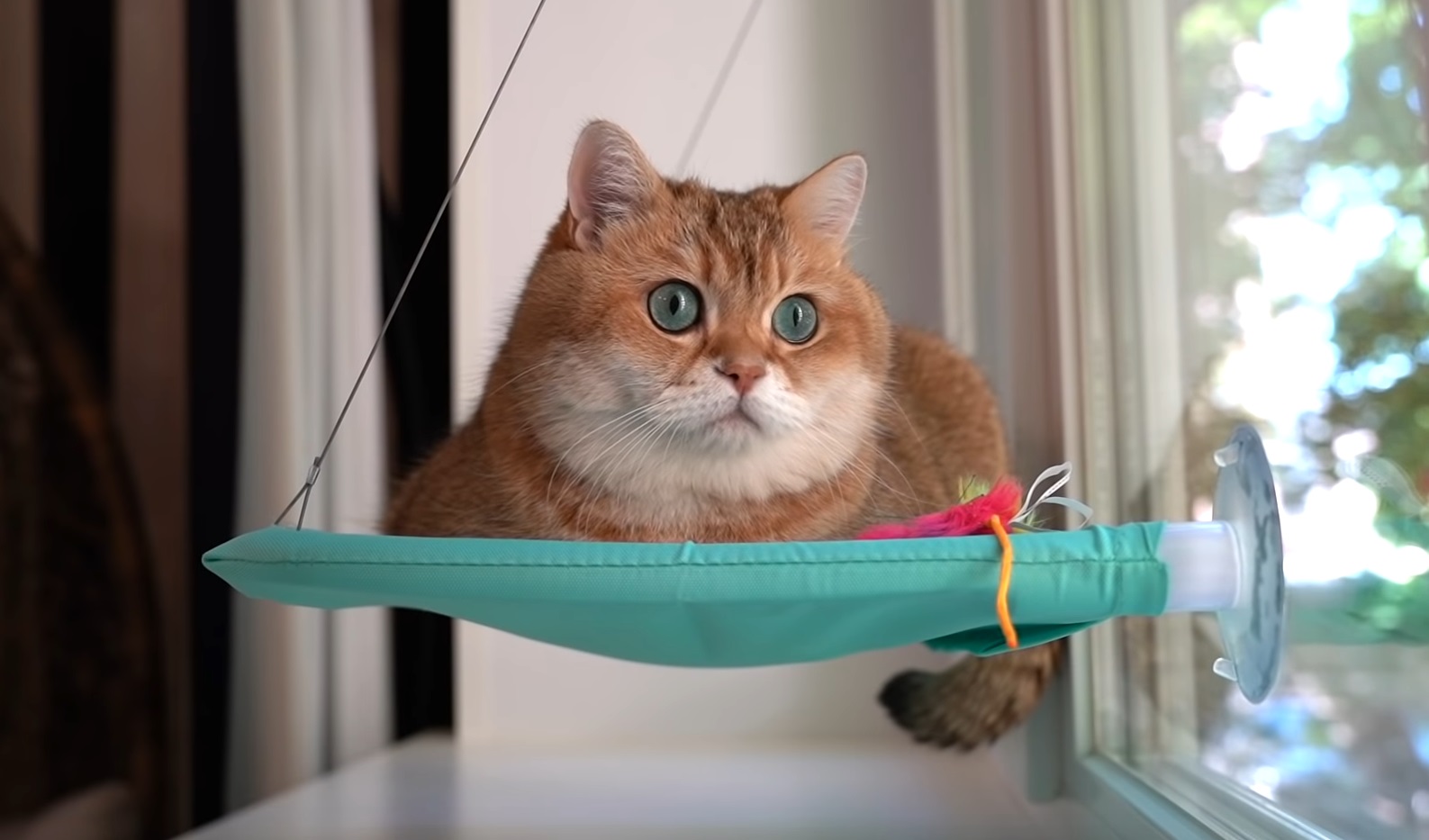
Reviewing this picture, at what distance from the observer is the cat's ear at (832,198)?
42.2 inches

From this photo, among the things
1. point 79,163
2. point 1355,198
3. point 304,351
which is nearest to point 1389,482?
point 1355,198

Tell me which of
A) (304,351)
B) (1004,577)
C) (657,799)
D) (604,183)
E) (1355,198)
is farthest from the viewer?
(304,351)

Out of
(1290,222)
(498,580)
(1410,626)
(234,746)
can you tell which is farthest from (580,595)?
(234,746)

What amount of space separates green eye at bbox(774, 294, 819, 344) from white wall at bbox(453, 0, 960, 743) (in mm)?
214

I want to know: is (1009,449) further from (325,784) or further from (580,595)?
(325,784)

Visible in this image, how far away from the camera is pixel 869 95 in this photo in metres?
1.70

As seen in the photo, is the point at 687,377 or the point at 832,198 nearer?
the point at 687,377

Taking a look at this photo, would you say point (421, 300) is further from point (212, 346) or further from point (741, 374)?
point (741, 374)

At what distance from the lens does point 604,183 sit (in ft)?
3.46

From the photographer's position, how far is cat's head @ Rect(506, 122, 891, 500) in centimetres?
97

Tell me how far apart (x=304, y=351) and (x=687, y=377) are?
1.08 metres

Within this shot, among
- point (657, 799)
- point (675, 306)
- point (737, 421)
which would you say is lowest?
point (657, 799)

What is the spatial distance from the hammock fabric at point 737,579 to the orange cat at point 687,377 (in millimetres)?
197

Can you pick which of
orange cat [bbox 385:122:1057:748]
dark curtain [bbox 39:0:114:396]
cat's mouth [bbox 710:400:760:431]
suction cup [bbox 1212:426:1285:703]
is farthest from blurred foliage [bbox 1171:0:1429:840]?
dark curtain [bbox 39:0:114:396]
